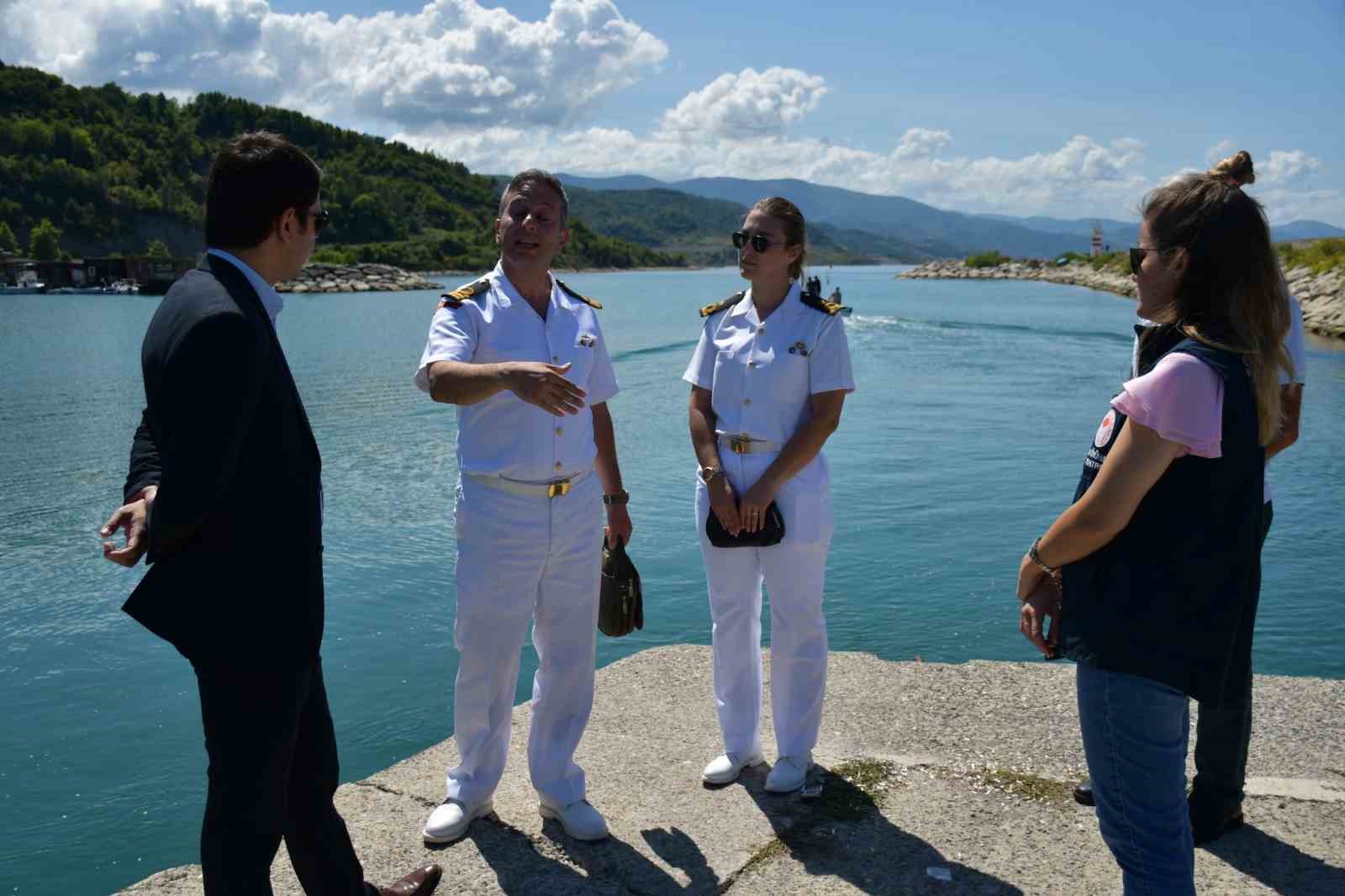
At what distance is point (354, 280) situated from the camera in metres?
99.3

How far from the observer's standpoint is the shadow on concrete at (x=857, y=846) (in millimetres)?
3211

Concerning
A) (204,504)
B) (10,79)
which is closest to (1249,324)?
(204,504)

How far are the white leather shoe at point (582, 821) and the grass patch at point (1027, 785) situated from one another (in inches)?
57.1

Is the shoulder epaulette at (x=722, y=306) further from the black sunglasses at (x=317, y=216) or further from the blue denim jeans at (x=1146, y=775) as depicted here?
the blue denim jeans at (x=1146, y=775)

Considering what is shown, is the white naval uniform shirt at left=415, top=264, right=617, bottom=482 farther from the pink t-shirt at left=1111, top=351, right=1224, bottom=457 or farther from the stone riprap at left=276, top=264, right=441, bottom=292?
the stone riprap at left=276, top=264, right=441, bottom=292

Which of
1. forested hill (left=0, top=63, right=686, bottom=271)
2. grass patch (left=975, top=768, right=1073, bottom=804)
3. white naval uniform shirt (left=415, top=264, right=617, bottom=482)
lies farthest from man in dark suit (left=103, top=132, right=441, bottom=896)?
forested hill (left=0, top=63, right=686, bottom=271)

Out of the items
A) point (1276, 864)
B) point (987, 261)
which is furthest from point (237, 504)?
point (987, 261)

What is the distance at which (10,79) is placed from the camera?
140 meters

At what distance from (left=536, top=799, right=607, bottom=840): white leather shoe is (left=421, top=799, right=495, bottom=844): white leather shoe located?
0.98ft

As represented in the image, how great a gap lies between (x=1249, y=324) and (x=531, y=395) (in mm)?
1788

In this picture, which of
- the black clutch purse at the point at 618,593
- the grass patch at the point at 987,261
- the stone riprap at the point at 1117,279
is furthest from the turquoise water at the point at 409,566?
the grass patch at the point at 987,261

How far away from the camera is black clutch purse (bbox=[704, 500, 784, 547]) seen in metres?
3.82

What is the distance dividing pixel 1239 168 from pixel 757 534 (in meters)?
1.99

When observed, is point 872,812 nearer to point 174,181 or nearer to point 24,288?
point 24,288
